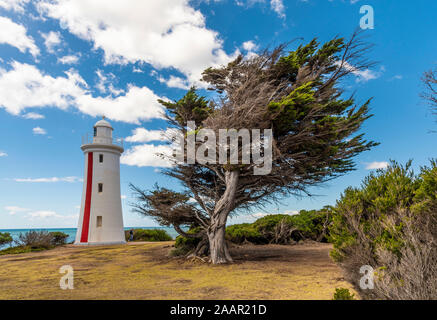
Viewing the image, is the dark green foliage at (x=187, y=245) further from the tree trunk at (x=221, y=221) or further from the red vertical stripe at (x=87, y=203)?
the red vertical stripe at (x=87, y=203)

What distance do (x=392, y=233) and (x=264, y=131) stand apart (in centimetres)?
572

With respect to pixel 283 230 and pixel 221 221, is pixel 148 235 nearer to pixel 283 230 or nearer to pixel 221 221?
pixel 283 230

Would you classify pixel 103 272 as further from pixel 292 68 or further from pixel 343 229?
pixel 292 68

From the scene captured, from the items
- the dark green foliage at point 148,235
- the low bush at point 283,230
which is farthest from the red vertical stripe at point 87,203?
the low bush at point 283,230

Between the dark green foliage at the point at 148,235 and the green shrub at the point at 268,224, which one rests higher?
the green shrub at the point at 268,224

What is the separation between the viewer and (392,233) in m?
5.11

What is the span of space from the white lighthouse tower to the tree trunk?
14.7m

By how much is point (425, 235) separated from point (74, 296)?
299 inches

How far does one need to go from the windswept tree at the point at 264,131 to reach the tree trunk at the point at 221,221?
0.04 m

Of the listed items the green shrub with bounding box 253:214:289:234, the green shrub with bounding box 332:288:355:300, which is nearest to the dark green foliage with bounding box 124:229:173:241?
the green shrub with bounding box 253:214:289:234

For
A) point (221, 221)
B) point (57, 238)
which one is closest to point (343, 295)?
point (221, 221)

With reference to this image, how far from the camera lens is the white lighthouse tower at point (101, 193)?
21562mm

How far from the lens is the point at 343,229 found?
20.6 feet
